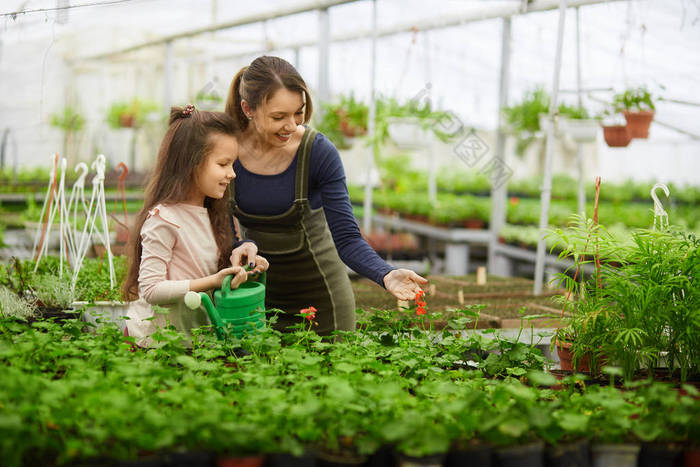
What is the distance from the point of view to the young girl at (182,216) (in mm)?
1975

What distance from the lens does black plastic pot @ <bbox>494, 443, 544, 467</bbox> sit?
4.46 ft

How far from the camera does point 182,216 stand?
2043mm

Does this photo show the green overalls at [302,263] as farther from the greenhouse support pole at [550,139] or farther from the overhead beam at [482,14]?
the overhead beam at [482,14]

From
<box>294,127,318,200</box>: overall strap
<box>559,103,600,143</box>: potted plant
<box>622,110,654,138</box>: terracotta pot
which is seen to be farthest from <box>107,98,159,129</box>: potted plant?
<box>294,127,318,200</box>: overall strap

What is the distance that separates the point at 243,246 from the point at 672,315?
51.2 inches

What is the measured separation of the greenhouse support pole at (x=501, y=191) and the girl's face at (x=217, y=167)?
3417 mm

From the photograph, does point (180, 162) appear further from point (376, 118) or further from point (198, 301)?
point (376, 118)

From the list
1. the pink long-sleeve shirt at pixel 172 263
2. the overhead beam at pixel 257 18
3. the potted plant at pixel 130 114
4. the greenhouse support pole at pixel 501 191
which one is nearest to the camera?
the pink long-sleeve shirt at pixel 172 263

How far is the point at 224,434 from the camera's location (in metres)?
1.27

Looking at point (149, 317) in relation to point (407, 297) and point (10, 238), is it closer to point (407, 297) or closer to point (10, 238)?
point (407, 297)

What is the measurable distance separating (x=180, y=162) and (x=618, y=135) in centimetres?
336

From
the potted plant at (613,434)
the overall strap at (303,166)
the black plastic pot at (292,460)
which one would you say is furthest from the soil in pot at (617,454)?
the overall strap at (303,166)

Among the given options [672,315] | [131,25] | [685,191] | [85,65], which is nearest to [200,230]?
[672,315]

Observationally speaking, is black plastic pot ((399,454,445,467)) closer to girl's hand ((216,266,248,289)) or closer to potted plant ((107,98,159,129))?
girl's hand ((216,266,248,289))
